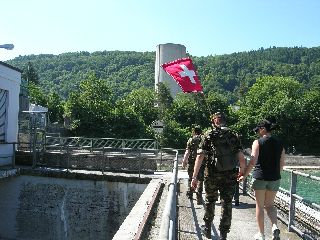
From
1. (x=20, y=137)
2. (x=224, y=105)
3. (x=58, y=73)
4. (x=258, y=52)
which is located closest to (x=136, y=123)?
(x=224, y=105)

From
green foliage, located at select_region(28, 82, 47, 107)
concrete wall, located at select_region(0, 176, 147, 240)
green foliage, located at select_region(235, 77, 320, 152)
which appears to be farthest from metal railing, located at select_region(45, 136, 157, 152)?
green foliage, located at select_region(28, 82, 47, 107)

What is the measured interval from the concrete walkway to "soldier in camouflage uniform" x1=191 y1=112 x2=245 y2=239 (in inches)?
38.0

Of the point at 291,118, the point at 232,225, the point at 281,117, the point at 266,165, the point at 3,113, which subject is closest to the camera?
the point at 266,165

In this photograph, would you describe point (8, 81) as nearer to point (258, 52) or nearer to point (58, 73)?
point (58, 73)

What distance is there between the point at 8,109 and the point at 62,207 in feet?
15.8

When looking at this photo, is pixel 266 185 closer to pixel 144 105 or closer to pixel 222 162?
pixel 222 162

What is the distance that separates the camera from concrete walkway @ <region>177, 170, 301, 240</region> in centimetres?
703

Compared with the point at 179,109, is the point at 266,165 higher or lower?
lower

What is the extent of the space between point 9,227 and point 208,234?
1055 cm

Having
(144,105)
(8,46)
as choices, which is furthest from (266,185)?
(144,105)

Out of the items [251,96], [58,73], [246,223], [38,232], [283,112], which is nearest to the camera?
[246,223]

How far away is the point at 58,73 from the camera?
518 feet

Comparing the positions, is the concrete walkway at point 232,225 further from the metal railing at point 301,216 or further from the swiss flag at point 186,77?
the swiss flag at point 186,77

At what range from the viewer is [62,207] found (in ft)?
47.1
